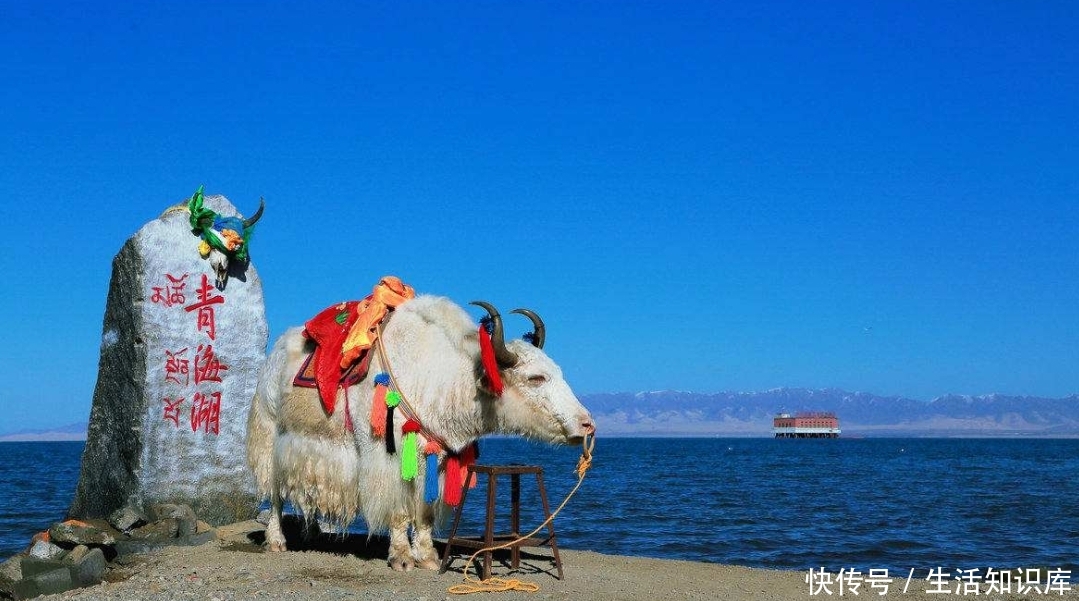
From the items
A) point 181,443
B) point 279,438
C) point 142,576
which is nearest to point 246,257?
point 181,443

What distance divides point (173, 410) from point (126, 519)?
1.28 m

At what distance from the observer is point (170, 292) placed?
34.7 ft

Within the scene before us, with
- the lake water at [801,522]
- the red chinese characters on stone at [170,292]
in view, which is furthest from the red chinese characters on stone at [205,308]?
the lake water at [801,522]

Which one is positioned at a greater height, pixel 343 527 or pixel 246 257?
pixel 246 257

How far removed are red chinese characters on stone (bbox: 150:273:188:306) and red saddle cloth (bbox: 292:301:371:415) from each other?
2.60 metres

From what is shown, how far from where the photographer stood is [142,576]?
7.91m

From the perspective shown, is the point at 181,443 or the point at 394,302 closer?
the point at 394,302

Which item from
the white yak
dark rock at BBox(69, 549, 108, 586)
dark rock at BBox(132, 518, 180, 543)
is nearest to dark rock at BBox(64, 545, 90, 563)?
dark rock at BBox(69, 549, 108, 586)

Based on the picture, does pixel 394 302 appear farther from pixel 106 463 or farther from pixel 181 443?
pixel 106 463

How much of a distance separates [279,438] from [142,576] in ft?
4.90

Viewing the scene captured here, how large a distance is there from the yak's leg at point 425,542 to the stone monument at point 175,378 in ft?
11.7

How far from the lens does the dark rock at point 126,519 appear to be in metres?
9.58

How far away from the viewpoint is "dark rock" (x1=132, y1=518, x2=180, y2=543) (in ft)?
31.2

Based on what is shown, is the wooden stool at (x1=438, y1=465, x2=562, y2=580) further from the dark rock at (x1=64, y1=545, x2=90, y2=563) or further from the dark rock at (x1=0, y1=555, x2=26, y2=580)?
the dark rock at (x1=0, y1=555, x2=26, y2=580)
